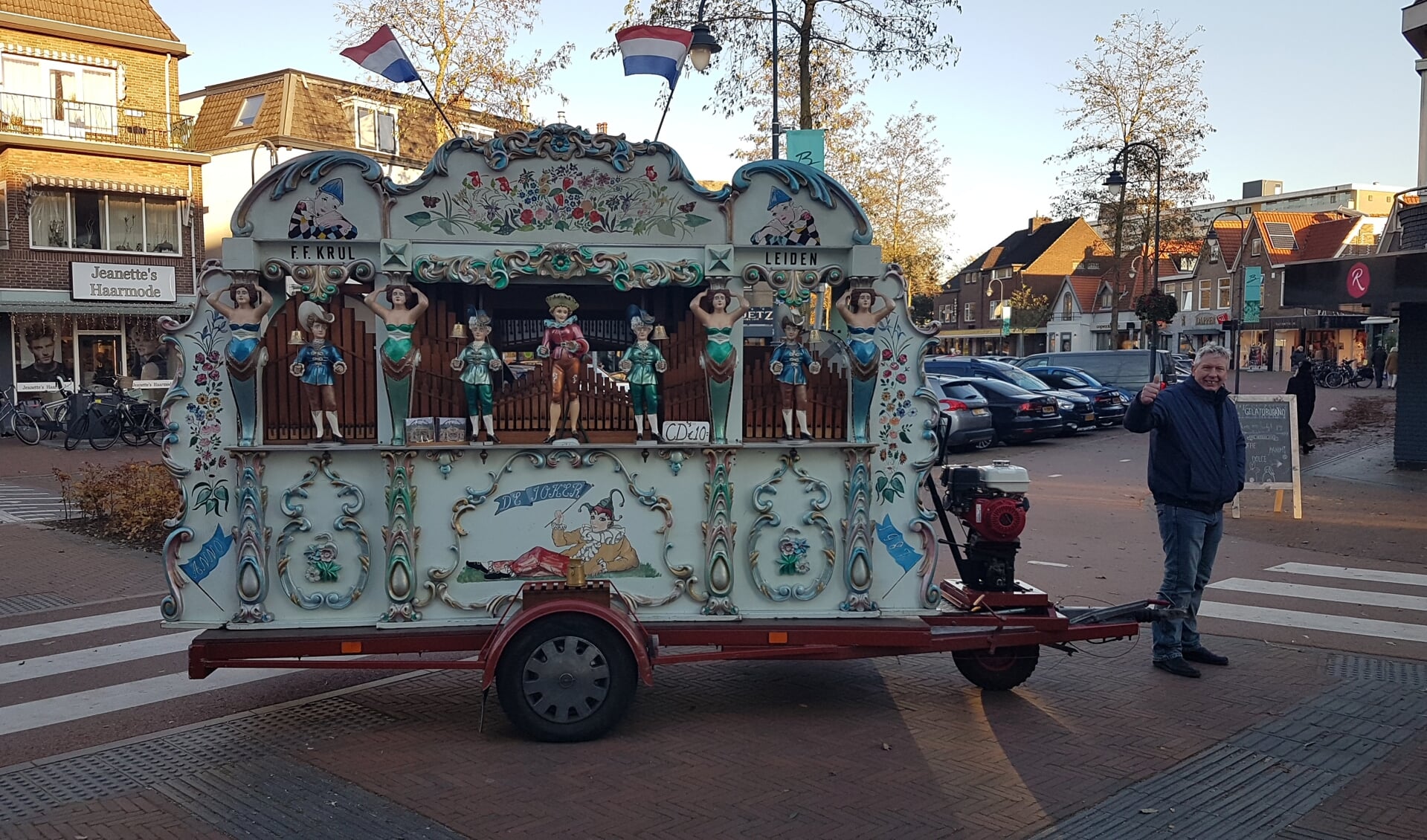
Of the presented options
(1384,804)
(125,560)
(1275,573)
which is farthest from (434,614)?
(1275,573)

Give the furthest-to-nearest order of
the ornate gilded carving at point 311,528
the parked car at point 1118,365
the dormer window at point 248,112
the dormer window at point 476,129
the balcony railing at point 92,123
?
1. the dormer window at point 248,112
2. the parked car at point 1118,365
3. the balcony railing at point 92,123
4. the dormer window at point 476,129
5. the ornate gilded carving at point 311,528

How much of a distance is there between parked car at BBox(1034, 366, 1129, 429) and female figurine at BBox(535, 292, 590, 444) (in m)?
19.6

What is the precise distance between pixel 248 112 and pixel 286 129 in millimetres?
2532

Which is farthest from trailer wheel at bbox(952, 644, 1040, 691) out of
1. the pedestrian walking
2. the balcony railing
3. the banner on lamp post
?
the balcony railing

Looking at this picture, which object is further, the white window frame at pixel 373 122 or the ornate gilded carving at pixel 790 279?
the white window frame at pixel 373 122

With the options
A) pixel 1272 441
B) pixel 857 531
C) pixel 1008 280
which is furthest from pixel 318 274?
pixel 1008 280

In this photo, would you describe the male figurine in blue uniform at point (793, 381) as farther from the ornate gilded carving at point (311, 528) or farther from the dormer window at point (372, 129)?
the dormer window at point (372, 129)

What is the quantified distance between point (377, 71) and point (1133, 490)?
12365mm

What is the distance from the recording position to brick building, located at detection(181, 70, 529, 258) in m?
30.0

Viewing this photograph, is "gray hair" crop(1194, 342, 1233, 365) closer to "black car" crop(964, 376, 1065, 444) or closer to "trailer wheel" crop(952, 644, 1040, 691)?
A: "trailer wheel" crop(952, 644, 1040, 691)

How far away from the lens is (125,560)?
10.7 metres

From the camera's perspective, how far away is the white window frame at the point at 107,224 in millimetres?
26078

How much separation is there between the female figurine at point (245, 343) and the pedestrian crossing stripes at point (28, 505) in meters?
9.39

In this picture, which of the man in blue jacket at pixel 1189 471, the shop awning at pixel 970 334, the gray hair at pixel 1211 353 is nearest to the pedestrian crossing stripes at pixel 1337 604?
the man in blue jacket at pixel 1189 471
